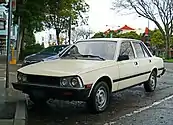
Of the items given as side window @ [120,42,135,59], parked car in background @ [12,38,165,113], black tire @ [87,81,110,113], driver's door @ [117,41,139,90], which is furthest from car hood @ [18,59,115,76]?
side window @ [120,42,135,59]

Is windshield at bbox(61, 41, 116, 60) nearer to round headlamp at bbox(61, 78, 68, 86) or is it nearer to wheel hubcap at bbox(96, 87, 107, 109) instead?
wheel hubcap at bbox(96, 87, 107, 109)

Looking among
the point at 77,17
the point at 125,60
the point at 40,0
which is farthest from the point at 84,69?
the point at 77,17

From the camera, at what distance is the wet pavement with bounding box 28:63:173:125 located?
6668 mm

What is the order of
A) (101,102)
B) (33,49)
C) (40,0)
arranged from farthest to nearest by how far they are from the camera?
(33,49) < (40,0) < (101,102)

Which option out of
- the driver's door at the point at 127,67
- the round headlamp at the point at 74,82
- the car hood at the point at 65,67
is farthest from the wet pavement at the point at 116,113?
the car hood at the point at 65,67

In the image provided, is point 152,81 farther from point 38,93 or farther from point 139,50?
point 38,93

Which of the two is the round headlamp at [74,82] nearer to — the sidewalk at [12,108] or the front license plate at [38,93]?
the front license plate at [38,93]

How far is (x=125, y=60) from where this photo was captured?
8445 mm

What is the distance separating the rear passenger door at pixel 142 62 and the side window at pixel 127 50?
0.26 metres

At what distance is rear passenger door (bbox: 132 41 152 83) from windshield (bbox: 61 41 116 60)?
110 centimetres

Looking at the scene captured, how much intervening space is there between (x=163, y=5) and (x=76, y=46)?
37194mm

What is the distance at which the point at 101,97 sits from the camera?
297 inches

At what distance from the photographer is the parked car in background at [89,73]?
6.90m

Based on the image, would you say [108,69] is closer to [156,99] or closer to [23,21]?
[156,99]
